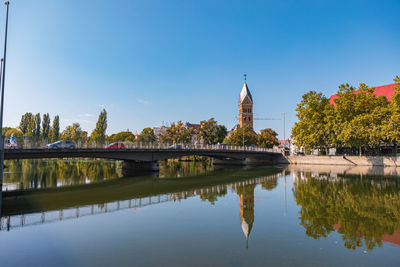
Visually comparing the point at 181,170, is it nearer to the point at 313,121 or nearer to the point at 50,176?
the point at 50,176

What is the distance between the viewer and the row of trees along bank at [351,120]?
43938 millimetres

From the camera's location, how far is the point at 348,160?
5272 cm

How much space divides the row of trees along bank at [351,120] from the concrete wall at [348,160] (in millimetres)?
2307

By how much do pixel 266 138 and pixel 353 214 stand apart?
67524 millimetres

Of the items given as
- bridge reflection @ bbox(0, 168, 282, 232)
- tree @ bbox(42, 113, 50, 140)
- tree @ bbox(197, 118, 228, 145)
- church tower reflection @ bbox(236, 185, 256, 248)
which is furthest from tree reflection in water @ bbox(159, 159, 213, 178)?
tree @ bbox(42, 113, 50, 140)

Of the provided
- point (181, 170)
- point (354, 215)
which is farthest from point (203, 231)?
point (181, 170)

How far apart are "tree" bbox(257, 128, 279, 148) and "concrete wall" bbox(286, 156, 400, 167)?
15652 millimetres

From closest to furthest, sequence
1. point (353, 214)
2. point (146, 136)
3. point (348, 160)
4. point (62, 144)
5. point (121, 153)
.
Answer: point (353, 214) → point (62, 144) → point (121, 153) → point (348, 160) → point (146, 136)

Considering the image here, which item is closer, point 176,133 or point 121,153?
point 121,153

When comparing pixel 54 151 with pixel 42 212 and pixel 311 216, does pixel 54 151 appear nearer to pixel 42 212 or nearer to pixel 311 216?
pixel 42 212

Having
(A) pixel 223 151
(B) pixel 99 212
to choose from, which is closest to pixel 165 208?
(B) pixel 99 212

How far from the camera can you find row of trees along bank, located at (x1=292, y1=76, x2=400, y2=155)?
4394 cm

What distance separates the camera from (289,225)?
1192 cm

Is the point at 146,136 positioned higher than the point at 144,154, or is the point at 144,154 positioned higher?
the point at 146,136
